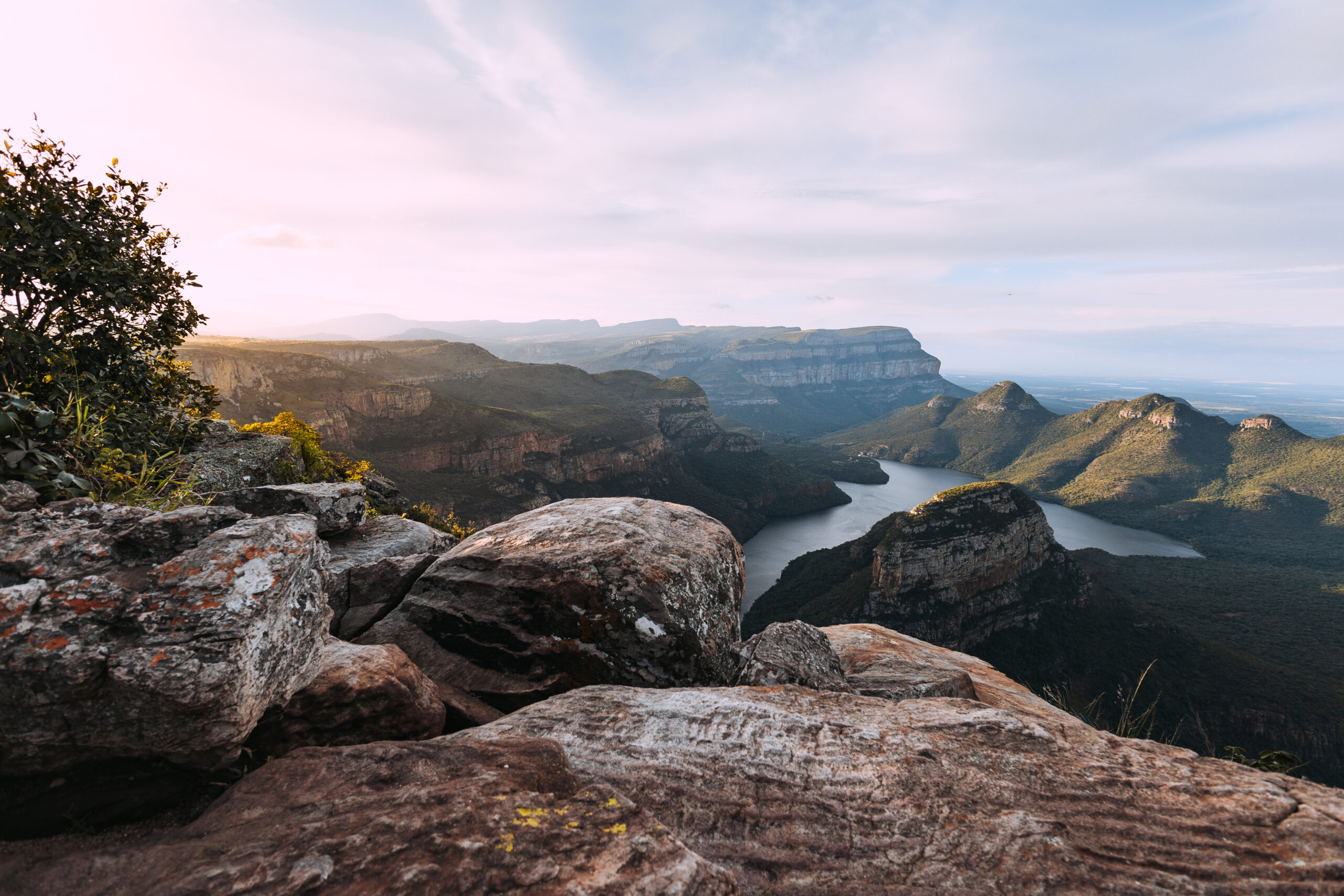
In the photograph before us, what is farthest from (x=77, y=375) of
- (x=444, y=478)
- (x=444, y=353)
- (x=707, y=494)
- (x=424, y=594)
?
(x=444, y=353)

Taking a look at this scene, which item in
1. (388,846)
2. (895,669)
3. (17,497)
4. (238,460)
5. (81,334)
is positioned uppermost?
(81,334)

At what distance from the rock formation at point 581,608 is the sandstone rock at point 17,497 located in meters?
3.91

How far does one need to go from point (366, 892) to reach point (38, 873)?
5.94 feet

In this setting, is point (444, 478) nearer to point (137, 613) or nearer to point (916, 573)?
point (916, 573)

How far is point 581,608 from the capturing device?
6.89 m

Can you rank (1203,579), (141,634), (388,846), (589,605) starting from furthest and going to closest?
(1203,579) < (589,605) < (141,634) < (388,846)

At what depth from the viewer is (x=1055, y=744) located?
4.63 metres

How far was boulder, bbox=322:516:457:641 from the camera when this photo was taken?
7699 mm

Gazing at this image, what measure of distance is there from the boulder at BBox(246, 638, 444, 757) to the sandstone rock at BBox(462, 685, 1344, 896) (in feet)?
2.27

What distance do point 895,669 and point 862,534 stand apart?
116869 mm

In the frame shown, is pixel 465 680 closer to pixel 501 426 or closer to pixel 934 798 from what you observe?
pixel 934 798

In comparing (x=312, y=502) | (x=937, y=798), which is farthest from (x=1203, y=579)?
(x=312, y=502)

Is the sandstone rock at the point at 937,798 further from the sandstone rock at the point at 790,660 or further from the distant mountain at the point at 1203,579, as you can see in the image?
the distant mountain at the point at 1203,579

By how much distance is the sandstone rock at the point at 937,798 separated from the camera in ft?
10.8
